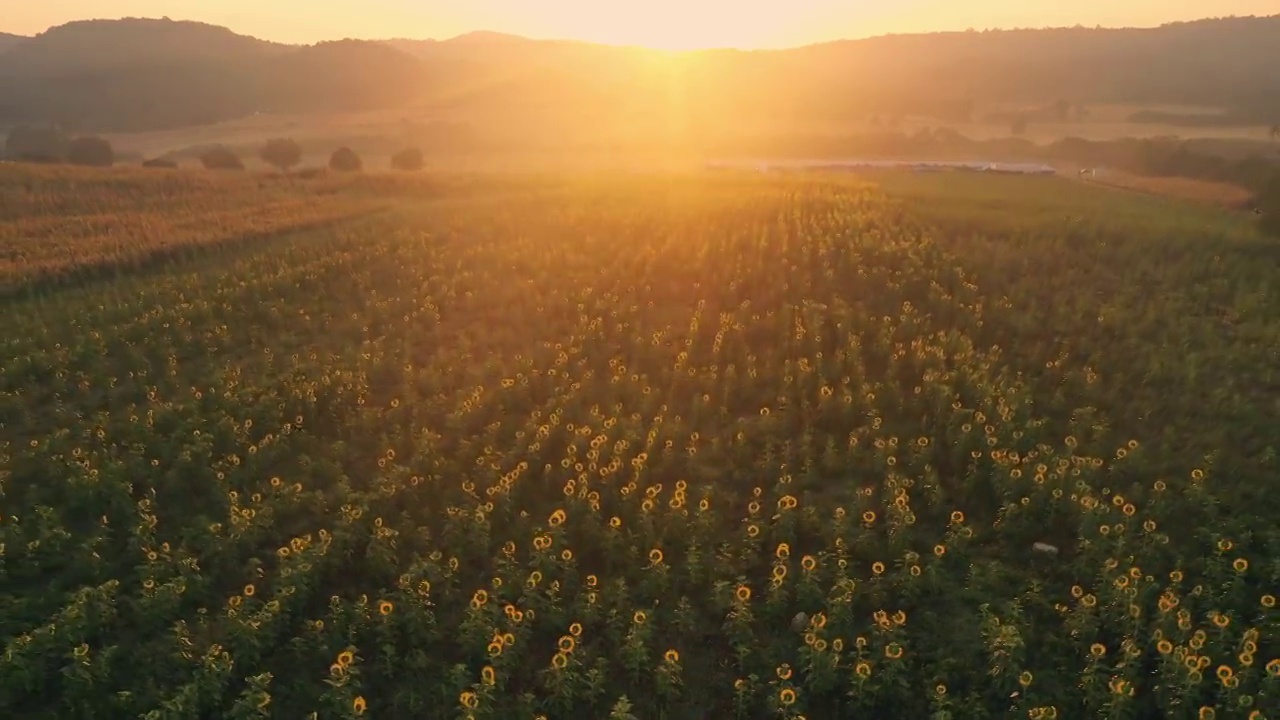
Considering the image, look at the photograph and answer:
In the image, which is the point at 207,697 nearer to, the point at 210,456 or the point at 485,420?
the point at 210,456

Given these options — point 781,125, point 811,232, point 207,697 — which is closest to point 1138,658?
point 207,697

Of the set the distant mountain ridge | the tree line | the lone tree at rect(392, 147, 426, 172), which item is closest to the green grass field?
the tree line

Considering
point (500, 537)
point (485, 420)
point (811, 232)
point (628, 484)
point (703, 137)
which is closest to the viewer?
point (500, 537)

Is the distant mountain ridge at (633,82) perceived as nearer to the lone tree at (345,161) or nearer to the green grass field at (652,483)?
the lone tree at (345,161)

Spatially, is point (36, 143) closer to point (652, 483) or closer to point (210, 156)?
point (210, 156)

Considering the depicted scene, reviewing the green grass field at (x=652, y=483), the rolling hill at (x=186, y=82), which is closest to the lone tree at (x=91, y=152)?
the rolling hill at (x=186, y=82)


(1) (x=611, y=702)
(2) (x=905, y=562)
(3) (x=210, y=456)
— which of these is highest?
(3) (x=210, y=456)

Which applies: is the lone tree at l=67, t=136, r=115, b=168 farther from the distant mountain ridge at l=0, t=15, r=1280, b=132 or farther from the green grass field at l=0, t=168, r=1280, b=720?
the green grass field at l=0, t=168, r=1280, b=720

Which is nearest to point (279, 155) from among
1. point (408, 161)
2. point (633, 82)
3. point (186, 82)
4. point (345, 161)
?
point (345, 161)
